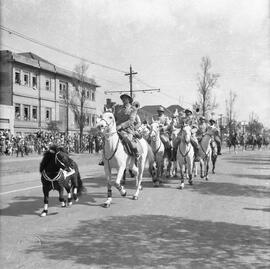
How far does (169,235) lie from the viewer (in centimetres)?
619

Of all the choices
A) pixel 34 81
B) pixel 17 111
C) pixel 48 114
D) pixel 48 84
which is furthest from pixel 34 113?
pixel 48 84

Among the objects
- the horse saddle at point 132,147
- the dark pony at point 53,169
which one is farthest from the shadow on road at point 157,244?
the horse saddle at point 132,147

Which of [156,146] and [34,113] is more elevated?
[34,113]

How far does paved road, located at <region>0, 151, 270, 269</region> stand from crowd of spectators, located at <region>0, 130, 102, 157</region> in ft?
51.8

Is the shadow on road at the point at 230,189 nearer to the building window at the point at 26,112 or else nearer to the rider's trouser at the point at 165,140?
the rider's trouser at the point at 165,140

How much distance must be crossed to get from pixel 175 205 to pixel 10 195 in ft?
16.1

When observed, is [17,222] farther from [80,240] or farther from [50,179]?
[80,240]

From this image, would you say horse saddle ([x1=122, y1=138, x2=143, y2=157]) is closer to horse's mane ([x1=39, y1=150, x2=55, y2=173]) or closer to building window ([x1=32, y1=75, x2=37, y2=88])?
horse's mane ([x1=39, y1=150, x2=55, y2=173])

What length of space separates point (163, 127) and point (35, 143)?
21.9 m

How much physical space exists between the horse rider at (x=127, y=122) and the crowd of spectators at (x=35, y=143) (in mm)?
14652

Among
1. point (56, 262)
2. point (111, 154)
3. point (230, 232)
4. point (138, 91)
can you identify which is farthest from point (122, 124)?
point (138, 91)

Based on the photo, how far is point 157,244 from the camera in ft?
18.5

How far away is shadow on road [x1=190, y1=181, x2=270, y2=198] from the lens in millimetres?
10859

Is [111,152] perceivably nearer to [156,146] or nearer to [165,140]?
[156,146]
